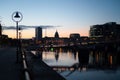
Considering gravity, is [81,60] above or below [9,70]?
below

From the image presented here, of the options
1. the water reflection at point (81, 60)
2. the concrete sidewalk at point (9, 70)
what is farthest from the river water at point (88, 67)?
the concrete sidewalk at point (9, 70)

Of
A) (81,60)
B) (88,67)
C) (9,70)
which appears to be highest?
(9,70)

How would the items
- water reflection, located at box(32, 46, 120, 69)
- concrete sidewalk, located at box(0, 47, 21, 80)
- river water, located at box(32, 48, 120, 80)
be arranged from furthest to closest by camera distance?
water reflection, located at box(32, 46, 120, 69), river water, located at box(32, 48, 120, 80), concrete sidewalk, located at box(0, 47, 21, 80)

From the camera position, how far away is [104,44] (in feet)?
607

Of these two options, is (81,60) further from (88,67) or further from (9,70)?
(9,70)

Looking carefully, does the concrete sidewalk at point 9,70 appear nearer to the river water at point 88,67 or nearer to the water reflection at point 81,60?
the river water at point 88,67

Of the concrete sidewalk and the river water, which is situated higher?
the concrete sidewalk

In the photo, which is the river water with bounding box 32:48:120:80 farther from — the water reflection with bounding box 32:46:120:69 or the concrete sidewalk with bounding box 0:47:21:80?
the concrete sidewalk with bounding box 0:47:21:80

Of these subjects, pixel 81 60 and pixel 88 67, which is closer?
pixel 88 67

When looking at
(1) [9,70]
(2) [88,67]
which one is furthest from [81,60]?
(1) [9,70]

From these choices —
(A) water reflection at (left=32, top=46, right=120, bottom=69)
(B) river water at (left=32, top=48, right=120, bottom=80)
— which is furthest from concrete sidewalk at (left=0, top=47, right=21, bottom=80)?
(A) water reflection at (left=32, top=46, right=120, bottom=69)

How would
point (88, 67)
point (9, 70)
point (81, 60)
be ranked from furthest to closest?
point (81, 60) < point (88, 67) < point (9, 70)

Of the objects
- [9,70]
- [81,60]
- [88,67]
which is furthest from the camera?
[81,60]

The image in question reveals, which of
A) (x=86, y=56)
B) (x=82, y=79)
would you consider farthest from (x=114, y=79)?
(x=86, y=56)
